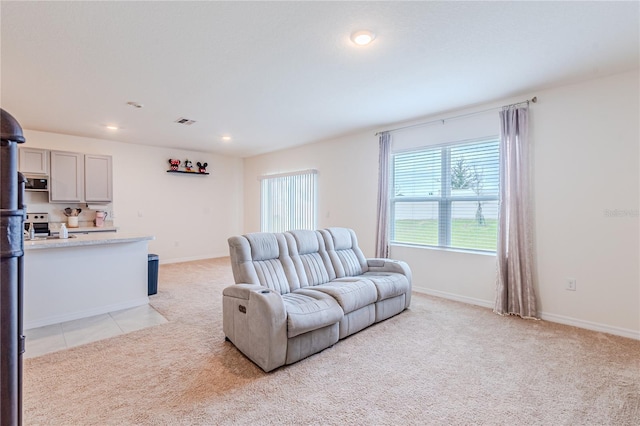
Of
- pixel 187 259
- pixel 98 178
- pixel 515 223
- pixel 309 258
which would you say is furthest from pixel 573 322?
pixel 98 178

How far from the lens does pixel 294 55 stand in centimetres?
270

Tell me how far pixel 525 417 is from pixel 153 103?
15.6ft

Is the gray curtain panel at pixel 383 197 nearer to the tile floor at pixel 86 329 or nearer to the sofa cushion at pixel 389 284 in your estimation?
the sofa cushion at pixel 389 284

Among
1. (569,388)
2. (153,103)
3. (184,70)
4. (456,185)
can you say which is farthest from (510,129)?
(153,103)

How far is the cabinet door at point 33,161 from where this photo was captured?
488cm

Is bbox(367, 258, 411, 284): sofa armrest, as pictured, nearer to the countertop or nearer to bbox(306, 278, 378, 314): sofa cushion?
bbox(306, 278, 378, 314): sofa cushion

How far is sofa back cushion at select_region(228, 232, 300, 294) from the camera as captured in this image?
295 centimetres

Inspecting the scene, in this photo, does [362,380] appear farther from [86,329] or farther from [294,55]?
[86,329]

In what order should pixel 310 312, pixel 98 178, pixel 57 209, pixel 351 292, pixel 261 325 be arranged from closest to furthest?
pixel 261 325 → pixel 310 312 → pixel 351 292 → pixel 57 209 → pixel 98 178

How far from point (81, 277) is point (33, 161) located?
9.38 ft

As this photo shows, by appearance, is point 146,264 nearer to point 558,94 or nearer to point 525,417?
point 525,417

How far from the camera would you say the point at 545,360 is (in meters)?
2.56

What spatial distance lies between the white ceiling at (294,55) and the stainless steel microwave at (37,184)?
116cm

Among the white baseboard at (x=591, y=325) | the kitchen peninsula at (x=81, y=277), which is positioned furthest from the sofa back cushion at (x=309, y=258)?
the white baseboard at (x=591, y=325)
